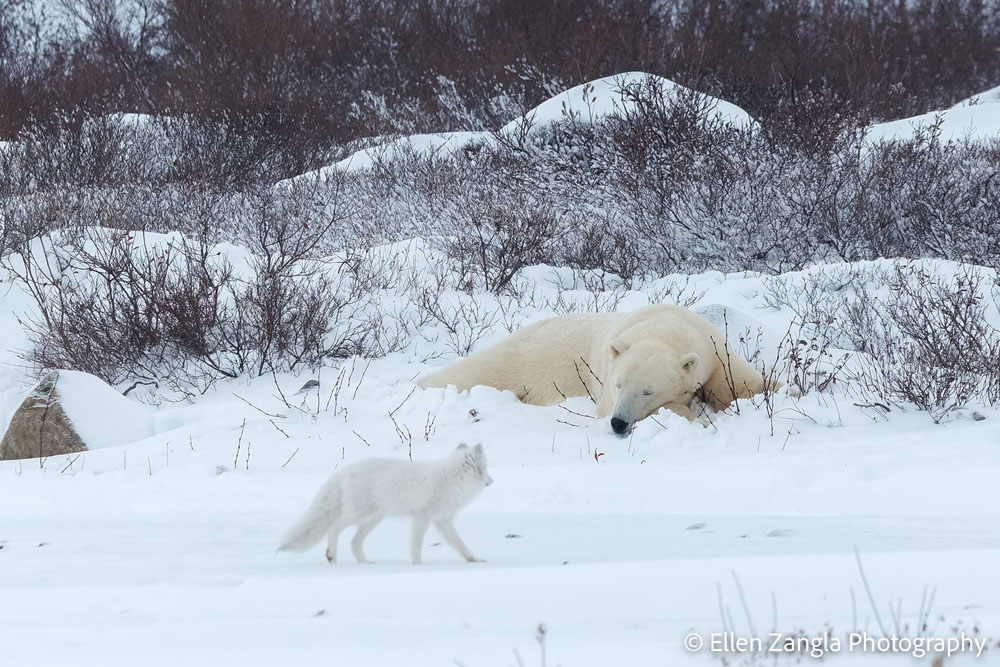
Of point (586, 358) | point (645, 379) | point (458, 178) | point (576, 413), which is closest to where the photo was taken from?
point (645, 379)

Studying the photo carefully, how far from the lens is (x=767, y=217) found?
884cm

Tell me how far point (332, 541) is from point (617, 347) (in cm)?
228

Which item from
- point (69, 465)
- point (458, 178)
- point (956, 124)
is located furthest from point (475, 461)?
point (956, 124)

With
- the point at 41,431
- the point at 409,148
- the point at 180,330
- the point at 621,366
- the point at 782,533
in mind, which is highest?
the point at 409,148

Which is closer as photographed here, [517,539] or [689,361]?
[517,539]

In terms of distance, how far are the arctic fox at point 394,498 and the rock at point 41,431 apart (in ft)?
8.76

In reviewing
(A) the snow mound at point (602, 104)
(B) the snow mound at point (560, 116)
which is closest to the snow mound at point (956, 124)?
(A) the snow mound at point (602, 104)

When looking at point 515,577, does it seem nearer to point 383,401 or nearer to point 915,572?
point 915,572

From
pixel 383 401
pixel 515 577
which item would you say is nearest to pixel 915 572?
pixel 515 577

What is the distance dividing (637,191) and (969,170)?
3.12 m

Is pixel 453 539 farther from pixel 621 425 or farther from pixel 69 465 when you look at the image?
pixel 69 465

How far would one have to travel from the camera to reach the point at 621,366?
4223mm

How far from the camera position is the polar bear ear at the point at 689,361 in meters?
4.16

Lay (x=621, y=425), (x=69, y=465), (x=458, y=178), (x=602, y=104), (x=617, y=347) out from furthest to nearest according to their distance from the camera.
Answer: (x=602, y=104)
(x=458, y=178)
(x=617, y=347)
(x=621, y=425)
(x=69, y=465)
